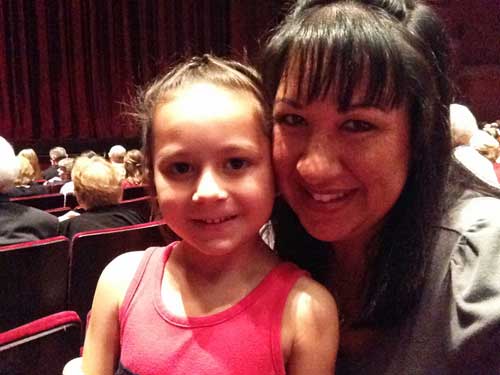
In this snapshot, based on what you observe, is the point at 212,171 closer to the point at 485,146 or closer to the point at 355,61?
the point at 355,61

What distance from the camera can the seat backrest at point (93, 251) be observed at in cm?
226

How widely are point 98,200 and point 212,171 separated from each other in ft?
7.15

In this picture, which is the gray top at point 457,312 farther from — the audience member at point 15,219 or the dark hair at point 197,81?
the audience member at point 15,219

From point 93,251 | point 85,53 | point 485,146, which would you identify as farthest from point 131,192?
point 85,53

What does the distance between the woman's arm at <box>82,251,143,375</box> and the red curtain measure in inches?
302

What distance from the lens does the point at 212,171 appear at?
0.83 metres

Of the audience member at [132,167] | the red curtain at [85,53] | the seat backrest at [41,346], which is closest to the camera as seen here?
the seat backrest at [41,346]

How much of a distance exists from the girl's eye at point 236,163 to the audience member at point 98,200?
6.82 ft

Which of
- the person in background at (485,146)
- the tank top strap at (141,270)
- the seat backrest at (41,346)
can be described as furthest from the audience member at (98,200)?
the person in background at (485,146)

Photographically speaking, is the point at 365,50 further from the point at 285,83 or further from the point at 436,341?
the point at 436,341

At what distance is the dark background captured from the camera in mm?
8469

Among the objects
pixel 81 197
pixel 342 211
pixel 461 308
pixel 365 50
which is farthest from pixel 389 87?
pixel 81 197

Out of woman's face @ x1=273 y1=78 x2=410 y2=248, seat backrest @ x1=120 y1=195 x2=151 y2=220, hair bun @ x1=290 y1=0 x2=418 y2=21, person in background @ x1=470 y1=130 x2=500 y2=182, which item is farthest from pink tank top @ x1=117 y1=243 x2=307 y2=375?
person in background @ x1=470 y1=130 x2=500 y2=182

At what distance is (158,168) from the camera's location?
88 cm
